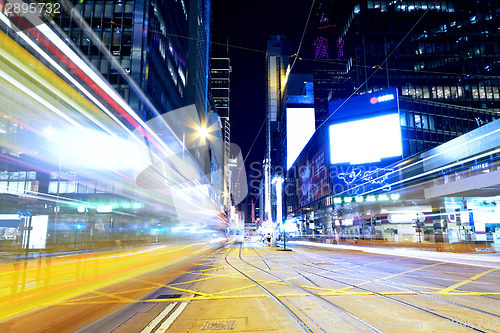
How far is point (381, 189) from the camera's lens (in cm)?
3953

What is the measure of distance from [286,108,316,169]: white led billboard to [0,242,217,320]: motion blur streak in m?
103

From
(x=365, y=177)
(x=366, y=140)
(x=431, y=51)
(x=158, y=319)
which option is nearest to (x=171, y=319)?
(x=158, y=319)

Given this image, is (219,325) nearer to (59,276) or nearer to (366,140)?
(59,276)

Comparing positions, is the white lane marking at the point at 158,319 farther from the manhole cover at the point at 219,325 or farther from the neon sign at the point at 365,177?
the neon sign at the point at 365,177

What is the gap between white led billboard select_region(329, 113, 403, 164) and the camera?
46.9m

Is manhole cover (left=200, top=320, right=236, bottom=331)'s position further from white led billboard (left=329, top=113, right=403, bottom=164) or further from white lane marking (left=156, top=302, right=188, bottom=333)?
white led billboard (left=329, top=113, right=403, bottom=164)

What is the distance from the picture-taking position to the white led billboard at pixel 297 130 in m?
116

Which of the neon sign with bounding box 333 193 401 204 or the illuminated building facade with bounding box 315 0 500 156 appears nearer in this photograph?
the neon sign with bounding box 333 193 401 204

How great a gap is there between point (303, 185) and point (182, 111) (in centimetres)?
3747

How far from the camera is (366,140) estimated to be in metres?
49.7

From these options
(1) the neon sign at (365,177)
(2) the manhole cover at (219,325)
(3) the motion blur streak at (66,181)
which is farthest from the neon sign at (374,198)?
(2) the manhole cover at (219,325)

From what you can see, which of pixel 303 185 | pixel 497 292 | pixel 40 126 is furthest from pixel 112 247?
pixel 303 185

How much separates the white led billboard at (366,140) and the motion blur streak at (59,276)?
1590 inches

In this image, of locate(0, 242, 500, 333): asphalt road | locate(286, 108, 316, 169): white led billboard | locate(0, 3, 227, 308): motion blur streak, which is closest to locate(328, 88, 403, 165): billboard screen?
locate(0, 3, 227, 308): motion blur streak
